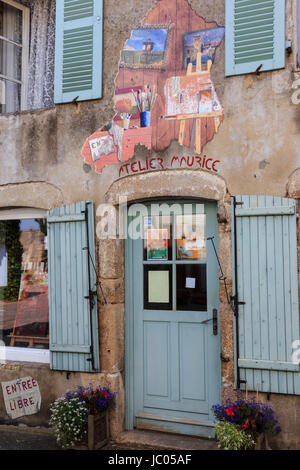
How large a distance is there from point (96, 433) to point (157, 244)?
1.88 metres

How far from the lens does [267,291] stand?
13.7 ft

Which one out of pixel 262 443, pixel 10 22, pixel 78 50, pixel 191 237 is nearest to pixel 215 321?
pixel 191 237

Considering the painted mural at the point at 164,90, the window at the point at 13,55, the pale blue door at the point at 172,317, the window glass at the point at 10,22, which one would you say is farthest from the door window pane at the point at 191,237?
the window glass at the point at 10,22

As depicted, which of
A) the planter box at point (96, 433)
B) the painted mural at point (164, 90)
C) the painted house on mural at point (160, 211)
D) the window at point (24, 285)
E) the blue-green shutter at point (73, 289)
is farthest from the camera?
the window at point (24, 285)

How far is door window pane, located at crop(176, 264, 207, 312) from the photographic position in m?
4.67

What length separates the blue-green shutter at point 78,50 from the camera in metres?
5.00

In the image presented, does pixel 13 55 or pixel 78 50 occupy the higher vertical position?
pixel 13 55

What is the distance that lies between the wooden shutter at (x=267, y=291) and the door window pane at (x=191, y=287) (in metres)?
0.47

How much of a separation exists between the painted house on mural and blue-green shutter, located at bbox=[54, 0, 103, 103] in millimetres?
15

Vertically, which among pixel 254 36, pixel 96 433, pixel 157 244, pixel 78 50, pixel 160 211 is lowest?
pixel 96 433

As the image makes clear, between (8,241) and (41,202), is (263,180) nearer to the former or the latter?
(41,202)

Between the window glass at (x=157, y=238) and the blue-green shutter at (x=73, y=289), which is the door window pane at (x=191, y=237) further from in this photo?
the blue-green shutter at (x=73, y=289)

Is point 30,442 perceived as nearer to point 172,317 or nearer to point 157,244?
point 172,317
